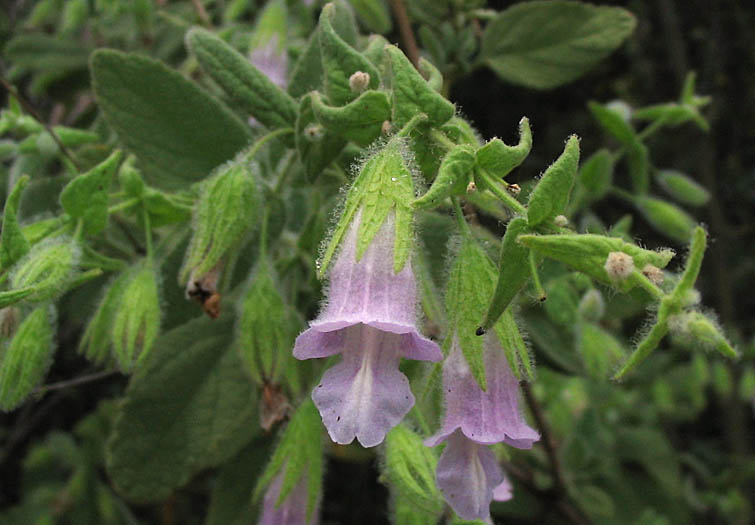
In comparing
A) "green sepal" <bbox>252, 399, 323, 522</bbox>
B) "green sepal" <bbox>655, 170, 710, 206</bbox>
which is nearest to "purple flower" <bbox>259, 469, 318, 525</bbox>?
"green sepal" <bbox>252, 399, 323, 522</bbox>

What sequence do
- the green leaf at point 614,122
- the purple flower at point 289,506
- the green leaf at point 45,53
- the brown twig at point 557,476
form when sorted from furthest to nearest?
the green leaf at point 45,53 → the brown twig at point 557,476 → the green leaf at point 614,122 → the purple flower at point 289,506

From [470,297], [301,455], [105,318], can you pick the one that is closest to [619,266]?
[470,297]

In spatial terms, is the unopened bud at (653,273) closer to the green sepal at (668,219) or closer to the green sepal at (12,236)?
the green sepal at (12,236)

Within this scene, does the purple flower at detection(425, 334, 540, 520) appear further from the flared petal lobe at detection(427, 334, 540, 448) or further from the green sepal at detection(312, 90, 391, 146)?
the green sepal at detection(312, 90, 391, 146)

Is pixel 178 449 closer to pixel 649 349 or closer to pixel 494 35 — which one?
pixel 649 349

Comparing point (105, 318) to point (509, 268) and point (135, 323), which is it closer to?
point (135, 323)

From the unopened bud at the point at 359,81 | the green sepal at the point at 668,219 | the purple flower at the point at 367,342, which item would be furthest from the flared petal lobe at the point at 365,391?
the green sepal at the point at 668,219

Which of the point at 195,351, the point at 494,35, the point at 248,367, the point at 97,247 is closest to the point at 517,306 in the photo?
the point at 248,367

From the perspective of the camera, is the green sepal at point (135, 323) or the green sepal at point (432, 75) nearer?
the green sepal at point (432, 75)
